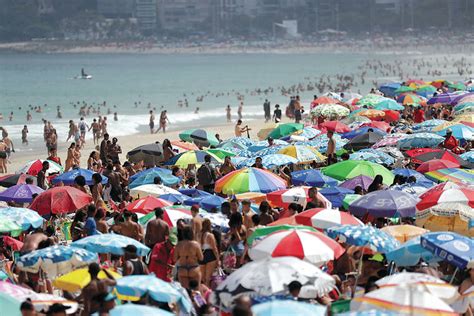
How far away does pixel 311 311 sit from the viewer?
267 inches

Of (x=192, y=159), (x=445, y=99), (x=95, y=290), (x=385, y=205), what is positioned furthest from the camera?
(x=445, y=99)

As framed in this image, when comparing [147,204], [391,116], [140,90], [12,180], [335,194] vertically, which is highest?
[147,204]

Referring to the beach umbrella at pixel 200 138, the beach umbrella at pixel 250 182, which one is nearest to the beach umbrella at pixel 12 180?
the beach umbrella at pixel 250 182

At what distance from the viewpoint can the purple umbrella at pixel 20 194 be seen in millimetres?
13320

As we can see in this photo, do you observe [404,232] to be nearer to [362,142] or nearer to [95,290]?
[95,290]

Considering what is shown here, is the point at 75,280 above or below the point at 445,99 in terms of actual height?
above

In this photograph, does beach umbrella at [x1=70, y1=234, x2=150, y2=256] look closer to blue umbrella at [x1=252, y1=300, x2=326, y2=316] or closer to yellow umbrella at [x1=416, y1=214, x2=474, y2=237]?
blue umbrella at [x1=252, y1=300, x2=326, y2=316]

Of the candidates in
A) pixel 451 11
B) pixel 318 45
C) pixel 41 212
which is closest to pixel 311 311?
pixel 41 212

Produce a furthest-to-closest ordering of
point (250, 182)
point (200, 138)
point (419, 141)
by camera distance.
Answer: point (200, 138) → point (419, 141) → point (250, 182)

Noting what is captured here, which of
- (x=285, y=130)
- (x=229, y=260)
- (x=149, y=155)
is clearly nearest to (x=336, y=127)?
(x=285, y=130)

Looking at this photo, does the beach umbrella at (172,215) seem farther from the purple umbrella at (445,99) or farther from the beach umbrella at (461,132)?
the purple umbrella at (445,99)

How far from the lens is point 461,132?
691 inches

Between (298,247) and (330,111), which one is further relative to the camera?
(330,111)

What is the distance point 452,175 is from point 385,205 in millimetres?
2688
